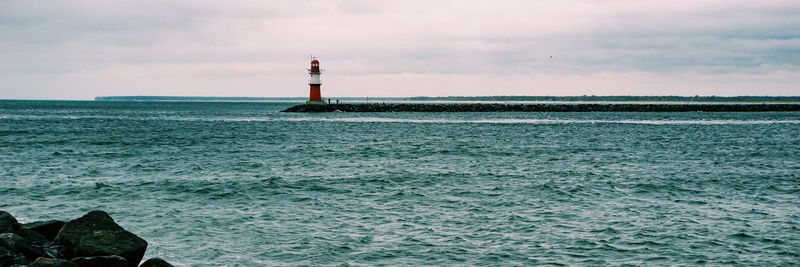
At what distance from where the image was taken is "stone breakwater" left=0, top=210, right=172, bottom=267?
9.43 metres

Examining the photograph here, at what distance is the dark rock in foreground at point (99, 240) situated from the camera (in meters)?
9.86

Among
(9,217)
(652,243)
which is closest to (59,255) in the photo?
(9,217)

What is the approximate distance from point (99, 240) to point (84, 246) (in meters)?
0.23

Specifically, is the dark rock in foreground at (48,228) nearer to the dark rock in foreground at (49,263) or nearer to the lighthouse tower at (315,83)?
the dark rock in foreground at (49,263)

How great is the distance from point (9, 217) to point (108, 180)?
37.6 feet

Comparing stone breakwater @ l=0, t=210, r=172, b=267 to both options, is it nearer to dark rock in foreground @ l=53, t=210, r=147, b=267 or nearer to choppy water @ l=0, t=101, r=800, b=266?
dark rock in foreground @ l=53, t=210, r=147, b=267

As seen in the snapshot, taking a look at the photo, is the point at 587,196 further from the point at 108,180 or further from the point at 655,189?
the point at 108,180

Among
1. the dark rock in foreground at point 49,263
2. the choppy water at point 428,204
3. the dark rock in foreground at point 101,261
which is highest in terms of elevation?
the dark rock in foreground at point 49,263

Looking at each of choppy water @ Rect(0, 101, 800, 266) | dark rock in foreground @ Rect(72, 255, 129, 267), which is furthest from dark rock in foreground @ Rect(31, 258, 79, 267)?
choppy water @ Rect(0, 101, 800, 266)

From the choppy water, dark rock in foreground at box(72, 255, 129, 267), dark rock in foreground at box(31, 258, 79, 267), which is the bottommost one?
the choppy water

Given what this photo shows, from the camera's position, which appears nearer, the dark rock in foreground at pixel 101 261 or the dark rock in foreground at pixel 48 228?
the dark rock in foreground at pixel 101 261

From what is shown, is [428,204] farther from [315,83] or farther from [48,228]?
[315,83]

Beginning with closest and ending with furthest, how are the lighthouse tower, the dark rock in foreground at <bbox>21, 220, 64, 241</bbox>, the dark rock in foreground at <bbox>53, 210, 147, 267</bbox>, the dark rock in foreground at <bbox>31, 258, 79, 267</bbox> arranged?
the dark rock in foreground at <bbox>31, 258, 79, 267</bbox> → the dark rock in foreground at <bbox>53, 210, 147, 267</bbox> → the dark rock in foreground at <bbox>21, 220, 64, 241</bbox> → the lighthouse tower

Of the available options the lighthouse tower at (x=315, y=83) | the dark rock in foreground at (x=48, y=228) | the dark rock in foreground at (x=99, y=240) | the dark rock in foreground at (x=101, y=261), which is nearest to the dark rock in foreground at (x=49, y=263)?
the dark rock in foreground at (x=101, y=261)
